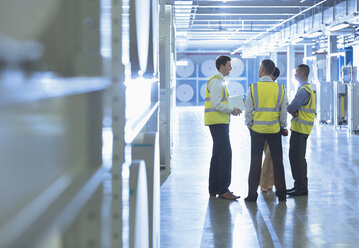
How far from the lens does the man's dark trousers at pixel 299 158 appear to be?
6.88 metres

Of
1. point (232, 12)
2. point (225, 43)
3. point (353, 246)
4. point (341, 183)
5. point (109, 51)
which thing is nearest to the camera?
point (109, 51)

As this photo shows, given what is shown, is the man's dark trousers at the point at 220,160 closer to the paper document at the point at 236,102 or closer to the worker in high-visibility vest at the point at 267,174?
the paper document at the point at 236,102

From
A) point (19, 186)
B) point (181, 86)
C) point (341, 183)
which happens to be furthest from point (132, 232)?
point (181, 86)

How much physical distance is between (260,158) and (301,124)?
721 millimetres

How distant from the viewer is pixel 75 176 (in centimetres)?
125

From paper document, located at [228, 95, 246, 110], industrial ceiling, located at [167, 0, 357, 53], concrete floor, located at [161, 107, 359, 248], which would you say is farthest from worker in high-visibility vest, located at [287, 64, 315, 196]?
industrial ceiling, located at [167, 0, 357, 53]

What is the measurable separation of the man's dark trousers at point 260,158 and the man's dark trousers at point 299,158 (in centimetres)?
40

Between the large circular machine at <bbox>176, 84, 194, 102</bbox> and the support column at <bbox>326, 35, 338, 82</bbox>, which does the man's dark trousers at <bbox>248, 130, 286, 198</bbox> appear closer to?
the support column at <bbox>326, 35, 338, 82</bbox>

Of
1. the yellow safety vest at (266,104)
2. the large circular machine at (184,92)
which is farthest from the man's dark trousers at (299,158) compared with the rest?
the large circular machine at (184,92)

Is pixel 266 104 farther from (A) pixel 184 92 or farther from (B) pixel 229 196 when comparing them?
(A) pixel 184 92

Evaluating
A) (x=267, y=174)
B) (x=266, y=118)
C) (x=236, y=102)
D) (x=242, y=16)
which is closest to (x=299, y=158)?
(x=267, y=174)

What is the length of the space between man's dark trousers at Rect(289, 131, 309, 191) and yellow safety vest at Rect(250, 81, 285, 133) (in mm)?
537

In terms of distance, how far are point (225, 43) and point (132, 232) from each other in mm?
28797

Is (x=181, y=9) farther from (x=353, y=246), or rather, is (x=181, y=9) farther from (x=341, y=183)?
(x=353, y=246)
